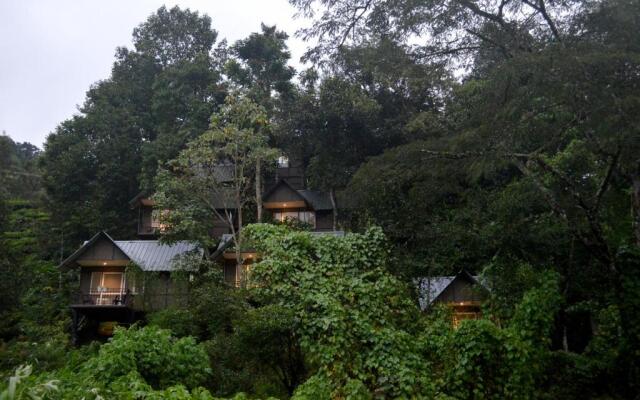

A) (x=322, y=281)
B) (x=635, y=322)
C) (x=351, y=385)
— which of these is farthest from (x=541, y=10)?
(x=351, y=385)

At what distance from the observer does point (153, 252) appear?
2109 centimetres

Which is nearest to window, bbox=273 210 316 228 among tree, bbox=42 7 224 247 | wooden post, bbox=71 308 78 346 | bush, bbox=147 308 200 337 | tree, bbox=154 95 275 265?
tree, bbox=154 95 275 265

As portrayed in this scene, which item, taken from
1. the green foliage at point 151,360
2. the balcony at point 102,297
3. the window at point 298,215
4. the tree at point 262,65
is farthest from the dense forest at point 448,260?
the tree at point 262,65

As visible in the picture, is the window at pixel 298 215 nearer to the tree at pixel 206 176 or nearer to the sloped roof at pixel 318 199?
the sloped roof at pixel 318 199

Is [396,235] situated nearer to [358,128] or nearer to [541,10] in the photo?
[541,10]

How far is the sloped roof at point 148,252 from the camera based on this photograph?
2008 cm

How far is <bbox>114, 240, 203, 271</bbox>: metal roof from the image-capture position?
20156 millimetres

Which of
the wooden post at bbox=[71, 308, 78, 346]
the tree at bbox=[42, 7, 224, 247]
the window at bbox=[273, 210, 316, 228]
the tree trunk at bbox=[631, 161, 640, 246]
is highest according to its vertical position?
the tree at bbox=[42, 7, 224, 247]

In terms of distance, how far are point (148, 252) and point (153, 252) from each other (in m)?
0.22

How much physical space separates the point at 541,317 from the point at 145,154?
20.4 meters

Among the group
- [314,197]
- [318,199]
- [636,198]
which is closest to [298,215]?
[314,197]

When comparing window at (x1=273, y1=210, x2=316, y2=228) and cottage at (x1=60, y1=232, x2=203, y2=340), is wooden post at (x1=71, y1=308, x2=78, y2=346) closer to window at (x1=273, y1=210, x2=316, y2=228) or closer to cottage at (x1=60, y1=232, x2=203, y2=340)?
cottage at (x1=60, y1=232, x2=203, y2=340)

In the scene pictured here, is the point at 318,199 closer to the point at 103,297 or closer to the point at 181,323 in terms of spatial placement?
the point at 103,297

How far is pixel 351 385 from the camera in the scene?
6977mm
